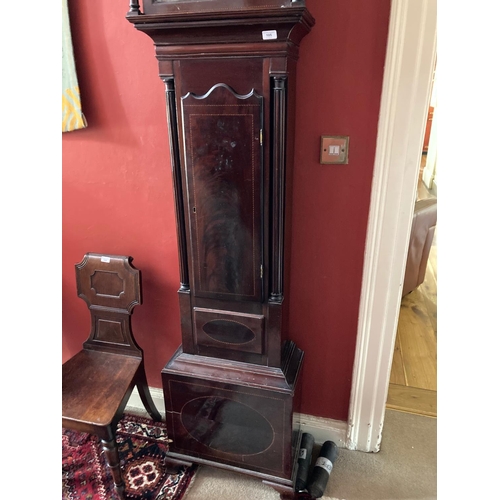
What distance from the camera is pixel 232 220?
50.0 inches

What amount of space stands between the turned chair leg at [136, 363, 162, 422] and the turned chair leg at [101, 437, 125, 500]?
11.8 inches

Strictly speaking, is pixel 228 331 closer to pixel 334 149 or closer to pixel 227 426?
pixel 227 426

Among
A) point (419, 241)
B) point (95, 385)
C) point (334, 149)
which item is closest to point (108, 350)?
point (95, 385)

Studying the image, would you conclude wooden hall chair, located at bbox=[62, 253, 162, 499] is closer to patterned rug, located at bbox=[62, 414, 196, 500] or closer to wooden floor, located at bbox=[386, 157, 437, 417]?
patterned rug, located at bbox=[62, 414, 196, 500]

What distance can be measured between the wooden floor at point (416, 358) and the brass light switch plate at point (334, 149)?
4.60 ft

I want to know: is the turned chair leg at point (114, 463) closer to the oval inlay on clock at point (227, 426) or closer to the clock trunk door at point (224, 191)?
the oval inlay on clock at point (227, 426)

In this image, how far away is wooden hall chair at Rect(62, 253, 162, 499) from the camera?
1.55 metres

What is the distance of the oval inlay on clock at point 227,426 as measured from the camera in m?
1.49

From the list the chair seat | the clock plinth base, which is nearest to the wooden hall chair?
the chair seat

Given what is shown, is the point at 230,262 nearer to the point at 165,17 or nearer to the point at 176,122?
the point at 176,122

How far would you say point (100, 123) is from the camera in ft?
5.15

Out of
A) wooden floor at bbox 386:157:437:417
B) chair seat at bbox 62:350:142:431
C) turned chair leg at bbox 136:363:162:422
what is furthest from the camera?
wooden floor at bbox 386:157:437:417

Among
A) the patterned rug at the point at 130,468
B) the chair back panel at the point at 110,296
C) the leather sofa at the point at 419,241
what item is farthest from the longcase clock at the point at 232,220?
the leather sofa at the point at 419,241
